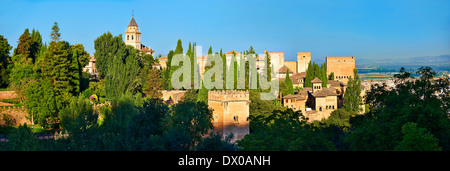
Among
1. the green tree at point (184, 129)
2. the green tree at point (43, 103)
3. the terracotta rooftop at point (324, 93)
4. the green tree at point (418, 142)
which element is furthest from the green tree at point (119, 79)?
the green tree at point (418, 142)

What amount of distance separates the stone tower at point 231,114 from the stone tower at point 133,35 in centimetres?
5449

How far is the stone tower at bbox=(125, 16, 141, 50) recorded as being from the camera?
7606cm

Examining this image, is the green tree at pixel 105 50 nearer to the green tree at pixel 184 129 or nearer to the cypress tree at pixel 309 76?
the cypress tree at pixel 309 76

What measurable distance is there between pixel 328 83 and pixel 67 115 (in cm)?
2932

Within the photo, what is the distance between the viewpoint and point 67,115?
2525 centimetres

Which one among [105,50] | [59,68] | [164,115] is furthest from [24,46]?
[164,115]

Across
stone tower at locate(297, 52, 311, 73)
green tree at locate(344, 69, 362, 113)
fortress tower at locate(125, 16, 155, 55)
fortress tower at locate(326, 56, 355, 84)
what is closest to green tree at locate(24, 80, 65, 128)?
green tree at locate(344, 69, 362, 113)

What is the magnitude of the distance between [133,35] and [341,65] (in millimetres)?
38231

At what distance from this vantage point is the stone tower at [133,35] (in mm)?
76062

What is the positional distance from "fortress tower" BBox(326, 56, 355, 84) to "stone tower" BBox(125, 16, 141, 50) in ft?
119

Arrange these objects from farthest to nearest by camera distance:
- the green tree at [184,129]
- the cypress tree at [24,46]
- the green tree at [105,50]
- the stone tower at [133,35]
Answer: the stone tower at [133,35] < the green tree at [105,50] < the cypress tree at [24,46] < the green tree at [184,129]

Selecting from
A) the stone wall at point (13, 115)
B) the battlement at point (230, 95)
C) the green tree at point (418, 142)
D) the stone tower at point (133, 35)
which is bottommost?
the stone wall at point (13, 115)

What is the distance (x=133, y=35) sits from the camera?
76312 millimetres
